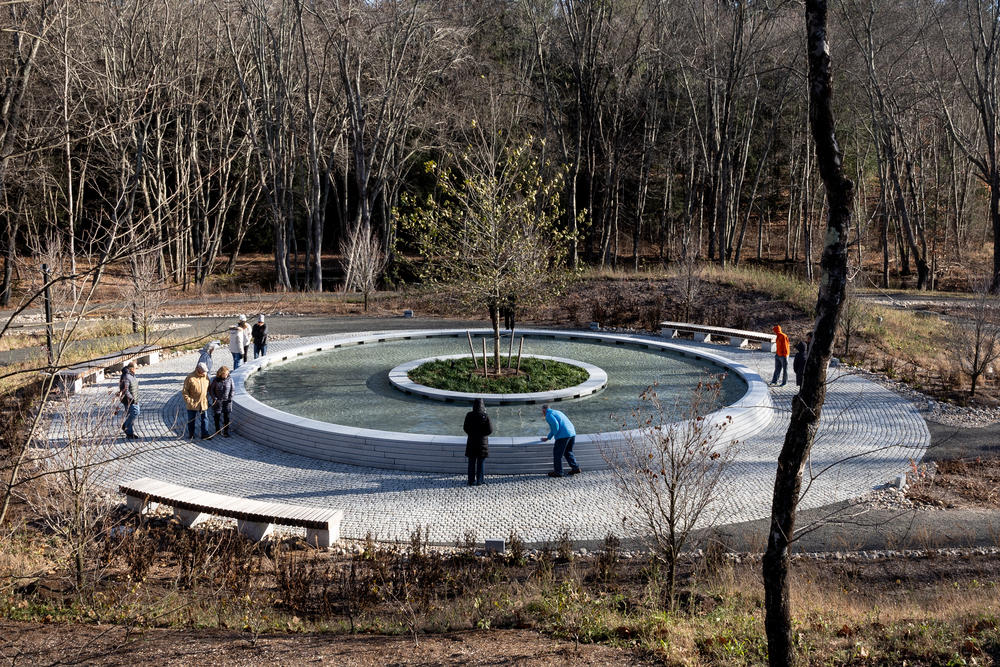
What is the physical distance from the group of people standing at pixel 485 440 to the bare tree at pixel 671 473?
1.97 feet

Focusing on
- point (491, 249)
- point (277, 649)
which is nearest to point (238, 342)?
point (491, 249)

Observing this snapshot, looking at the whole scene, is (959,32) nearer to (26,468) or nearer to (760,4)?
(760,4)

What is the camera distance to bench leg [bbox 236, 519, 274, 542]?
9172 millimetres

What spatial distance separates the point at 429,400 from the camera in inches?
599

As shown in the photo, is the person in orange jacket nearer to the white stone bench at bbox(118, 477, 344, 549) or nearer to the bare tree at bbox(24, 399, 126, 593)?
the white stone bench at bbox(118, 477, 344, 549)

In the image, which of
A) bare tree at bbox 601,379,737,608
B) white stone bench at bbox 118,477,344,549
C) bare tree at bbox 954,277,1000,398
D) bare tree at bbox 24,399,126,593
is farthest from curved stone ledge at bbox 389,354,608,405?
bare tree at bbox 954,277,1000,398

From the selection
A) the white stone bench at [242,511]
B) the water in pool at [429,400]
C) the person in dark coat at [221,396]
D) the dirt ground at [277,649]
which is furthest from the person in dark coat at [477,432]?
the person in dark coat at [221,396]

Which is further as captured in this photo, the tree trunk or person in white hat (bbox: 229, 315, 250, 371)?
person in white hat (bbox: 229, 315, 250, 371)

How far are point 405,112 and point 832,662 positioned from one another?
35.7m

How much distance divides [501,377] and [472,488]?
5.43 metres

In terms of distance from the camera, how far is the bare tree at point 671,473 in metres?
7.41

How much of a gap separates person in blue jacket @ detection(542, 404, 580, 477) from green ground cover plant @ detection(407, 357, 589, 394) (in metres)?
4.02

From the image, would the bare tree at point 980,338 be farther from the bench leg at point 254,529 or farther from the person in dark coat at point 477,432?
the bench leg at point 254,529

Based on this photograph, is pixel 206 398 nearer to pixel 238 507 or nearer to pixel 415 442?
pixel 415 442
